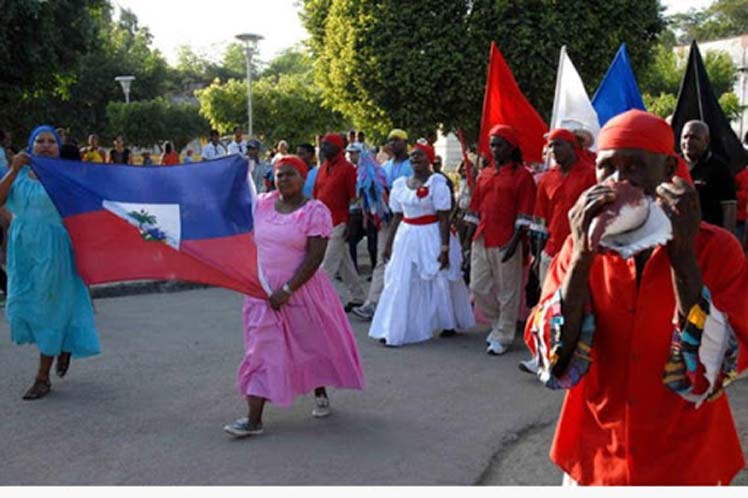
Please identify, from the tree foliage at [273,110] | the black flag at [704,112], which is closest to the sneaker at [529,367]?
the black flag at [704,112]

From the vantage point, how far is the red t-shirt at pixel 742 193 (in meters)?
7.66

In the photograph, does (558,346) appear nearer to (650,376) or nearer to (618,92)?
(650,376)

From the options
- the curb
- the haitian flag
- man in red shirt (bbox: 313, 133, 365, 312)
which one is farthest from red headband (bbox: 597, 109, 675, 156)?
the curb

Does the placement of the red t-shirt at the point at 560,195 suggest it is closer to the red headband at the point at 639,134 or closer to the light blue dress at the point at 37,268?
the light blue dress at the point at 37,268

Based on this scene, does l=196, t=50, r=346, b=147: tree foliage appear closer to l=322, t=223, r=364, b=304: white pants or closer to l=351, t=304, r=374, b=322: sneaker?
l=322, t=223, r=364, b=304: white pants

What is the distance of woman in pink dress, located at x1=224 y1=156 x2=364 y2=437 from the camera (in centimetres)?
537

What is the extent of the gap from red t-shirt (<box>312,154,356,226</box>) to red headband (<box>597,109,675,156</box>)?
7356 millimetres

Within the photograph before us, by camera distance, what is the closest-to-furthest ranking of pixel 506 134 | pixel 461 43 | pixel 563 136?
1. pixel 563 136
2. pixel 506 134
3. pixel 461 43

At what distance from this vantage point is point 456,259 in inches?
330

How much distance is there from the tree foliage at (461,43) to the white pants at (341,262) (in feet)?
35.9

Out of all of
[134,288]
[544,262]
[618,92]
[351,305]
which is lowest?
[134,288]

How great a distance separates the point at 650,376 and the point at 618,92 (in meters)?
6.10

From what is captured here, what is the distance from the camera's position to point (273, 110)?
122 ft

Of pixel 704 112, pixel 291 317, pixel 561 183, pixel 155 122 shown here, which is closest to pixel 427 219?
pixel 561 183
